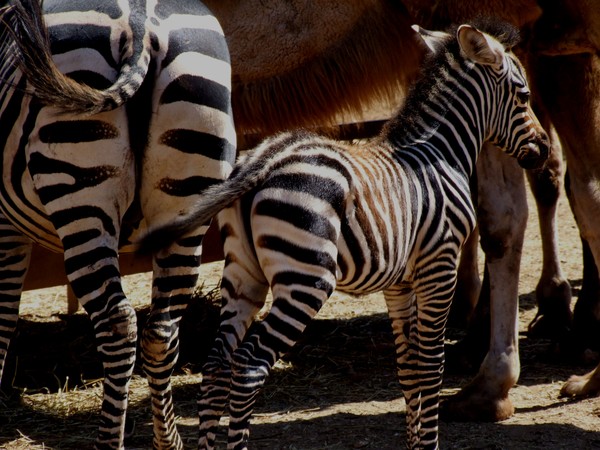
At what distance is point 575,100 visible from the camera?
498cm

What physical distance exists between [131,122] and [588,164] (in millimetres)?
2771

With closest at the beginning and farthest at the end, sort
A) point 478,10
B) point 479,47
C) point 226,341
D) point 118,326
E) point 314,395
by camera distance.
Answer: point 118,326 < point 226,341 < point 479,47 < point 478,10 < point 314,395

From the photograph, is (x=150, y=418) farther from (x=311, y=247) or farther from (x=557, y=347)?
(x=557, y=347)

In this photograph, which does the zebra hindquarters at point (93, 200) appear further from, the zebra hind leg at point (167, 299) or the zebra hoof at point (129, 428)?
the zebra hoof at point (129, 428)

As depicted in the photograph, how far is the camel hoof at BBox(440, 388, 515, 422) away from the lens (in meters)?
4.73

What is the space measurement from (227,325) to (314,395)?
5.54ft

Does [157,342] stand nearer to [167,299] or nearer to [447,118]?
[167,299]

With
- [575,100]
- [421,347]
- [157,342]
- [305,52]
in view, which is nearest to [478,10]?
[575,100]

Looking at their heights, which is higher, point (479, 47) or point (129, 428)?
point (479, 47)

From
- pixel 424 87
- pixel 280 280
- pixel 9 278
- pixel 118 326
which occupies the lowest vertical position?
pixel 9 278

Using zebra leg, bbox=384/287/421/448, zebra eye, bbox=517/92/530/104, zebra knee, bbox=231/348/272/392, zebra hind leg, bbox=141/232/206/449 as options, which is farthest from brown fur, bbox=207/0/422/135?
zebra knee, bbox=231/348/272/392

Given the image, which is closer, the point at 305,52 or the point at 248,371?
the point at 248,371

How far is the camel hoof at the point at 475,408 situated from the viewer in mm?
4730

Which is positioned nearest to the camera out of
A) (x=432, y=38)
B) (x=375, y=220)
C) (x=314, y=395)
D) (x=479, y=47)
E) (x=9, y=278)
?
(x=375, y=220)
